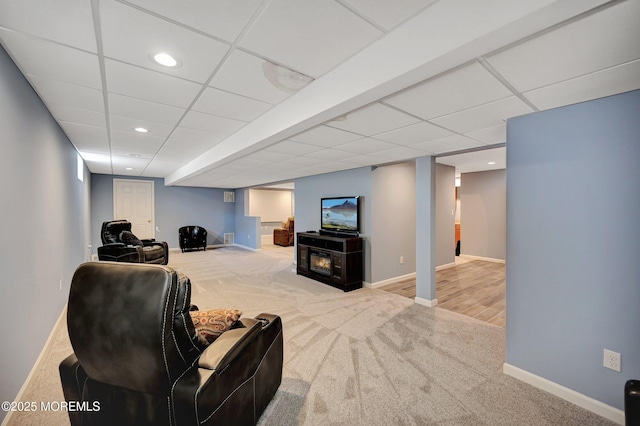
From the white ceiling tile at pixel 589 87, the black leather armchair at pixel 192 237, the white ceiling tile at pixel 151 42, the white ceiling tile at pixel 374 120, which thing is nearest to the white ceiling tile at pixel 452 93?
the white ceiling tile at pixel 374 120

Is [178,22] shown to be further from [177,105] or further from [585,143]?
[585,143]

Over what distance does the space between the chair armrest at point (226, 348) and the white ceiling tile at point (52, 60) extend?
192cm

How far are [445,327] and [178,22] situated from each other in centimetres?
367

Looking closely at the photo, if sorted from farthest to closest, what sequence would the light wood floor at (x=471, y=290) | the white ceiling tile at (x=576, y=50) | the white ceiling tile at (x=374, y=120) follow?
the light wood floor at (x=471, y=290)
the white ceiling tile at (x=374, y=120)
the white ceiling tile at (x=576, y=50)

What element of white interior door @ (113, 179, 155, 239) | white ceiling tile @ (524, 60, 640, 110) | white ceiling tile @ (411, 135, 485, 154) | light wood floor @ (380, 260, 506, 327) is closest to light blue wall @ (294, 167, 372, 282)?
light wood floor @ (380, 260, 506, 327)

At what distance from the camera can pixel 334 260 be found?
4.80 meters

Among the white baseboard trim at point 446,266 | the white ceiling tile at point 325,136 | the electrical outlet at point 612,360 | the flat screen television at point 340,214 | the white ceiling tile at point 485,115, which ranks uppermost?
the white ceiling tile at point 325,136

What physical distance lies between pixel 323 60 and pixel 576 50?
1335 millimetres

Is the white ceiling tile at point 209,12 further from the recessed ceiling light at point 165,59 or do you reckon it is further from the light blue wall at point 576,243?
the light blue wall at point 576,243

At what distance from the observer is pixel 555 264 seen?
2.14 meters

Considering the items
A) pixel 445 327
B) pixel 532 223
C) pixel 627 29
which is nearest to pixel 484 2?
pixel 627 29

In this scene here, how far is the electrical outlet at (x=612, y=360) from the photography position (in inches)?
73.1

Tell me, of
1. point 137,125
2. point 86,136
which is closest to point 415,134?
point 137,125

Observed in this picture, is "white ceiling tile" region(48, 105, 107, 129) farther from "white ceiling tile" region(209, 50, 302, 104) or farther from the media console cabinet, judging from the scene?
the media console cabinet
